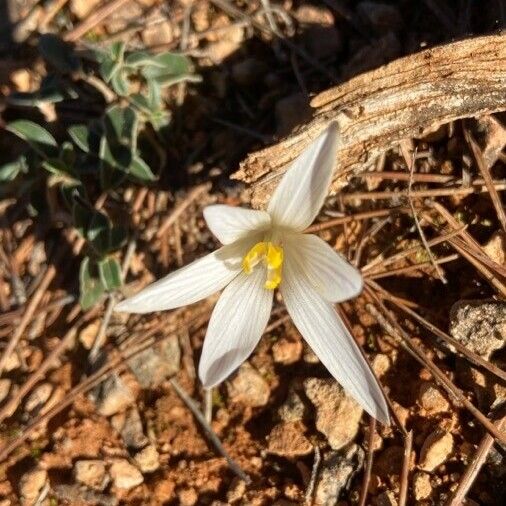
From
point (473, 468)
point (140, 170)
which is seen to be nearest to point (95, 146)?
point (140, 170)

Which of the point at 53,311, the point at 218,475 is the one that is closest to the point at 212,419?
the point at 218,475

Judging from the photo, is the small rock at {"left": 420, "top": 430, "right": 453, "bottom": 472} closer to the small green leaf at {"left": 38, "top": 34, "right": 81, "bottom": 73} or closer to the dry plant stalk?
the dry plant stalk

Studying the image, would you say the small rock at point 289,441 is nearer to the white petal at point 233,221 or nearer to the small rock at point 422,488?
the small rock at point 422,488

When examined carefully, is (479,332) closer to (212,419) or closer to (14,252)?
(212,419)

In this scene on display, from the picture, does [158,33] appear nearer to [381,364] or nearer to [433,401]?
[381,364]

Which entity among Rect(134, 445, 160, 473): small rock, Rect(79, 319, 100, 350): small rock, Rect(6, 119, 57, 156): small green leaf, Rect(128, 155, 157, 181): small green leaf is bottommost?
Rect(134, 445, 160, 473): small rock

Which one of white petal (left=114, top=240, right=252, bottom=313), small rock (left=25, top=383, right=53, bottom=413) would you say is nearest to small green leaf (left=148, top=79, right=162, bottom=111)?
white petal (left=114, top=240, right=252, bottom=313)

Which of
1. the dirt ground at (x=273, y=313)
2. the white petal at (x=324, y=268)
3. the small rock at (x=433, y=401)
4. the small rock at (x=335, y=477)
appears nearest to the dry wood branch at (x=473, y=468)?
the dirt ground at (x=273, y=313)
